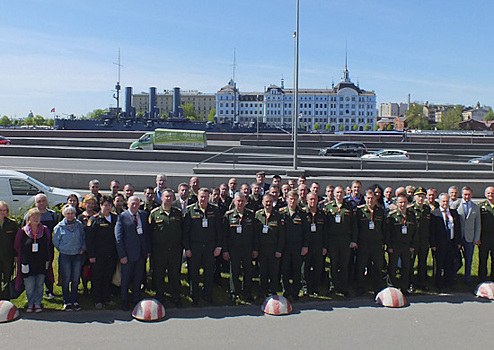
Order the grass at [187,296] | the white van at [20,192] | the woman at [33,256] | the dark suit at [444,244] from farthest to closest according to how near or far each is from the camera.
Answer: the white van at [20,192] < the dark suit at [444,244] < the grass at [187,296] < the woman at [33,256]

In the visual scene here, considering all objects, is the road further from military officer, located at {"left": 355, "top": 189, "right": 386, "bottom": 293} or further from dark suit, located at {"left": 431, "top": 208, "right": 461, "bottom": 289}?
dark suit, located at {"left": 431, "top": 208, "right": 461, "bottom": 289}

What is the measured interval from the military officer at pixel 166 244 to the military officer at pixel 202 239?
0.15 metres

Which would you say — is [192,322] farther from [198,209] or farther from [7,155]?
[7,155]

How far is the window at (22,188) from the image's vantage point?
39.8 feet

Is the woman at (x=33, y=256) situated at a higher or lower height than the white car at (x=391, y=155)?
lower

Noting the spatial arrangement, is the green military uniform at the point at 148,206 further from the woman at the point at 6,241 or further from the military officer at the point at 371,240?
the military officer at the point at 371,240

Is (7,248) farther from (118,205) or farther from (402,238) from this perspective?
(402,238)

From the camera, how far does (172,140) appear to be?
3850 centimetres

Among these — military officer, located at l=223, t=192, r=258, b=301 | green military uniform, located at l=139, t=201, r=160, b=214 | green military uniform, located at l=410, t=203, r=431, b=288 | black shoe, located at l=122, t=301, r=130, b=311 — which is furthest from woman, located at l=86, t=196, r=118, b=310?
green military uniform, located at l=410, t=203, r=431, b=288

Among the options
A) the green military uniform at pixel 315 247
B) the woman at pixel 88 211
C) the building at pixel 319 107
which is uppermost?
the building at pixel 319 107

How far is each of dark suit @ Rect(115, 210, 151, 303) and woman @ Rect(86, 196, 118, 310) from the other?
23 centimetres

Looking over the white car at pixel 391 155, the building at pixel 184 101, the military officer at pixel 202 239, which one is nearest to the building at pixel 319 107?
the building at pixel 184 101

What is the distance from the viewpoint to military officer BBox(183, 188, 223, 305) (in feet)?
22.9

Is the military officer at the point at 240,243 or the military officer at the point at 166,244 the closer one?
the military officer at the point at 166,244
